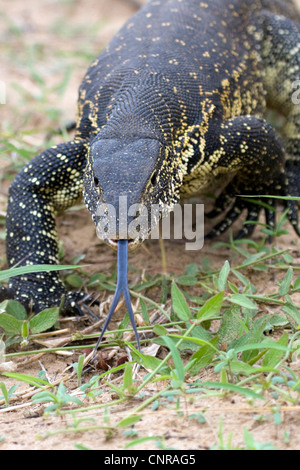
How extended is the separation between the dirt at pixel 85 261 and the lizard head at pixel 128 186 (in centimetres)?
74

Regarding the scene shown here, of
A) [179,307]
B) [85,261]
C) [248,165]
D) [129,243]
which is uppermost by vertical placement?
[248,165]

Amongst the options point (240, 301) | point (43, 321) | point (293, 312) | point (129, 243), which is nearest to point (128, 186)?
point (129, 243)

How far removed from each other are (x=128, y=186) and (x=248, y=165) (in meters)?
1.43

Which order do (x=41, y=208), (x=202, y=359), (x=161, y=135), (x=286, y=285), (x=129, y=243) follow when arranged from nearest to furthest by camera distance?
(x=202, y=359), (x=129, y=243), (x=286, y=285), (x=161, y=135), (x=41, y=208)

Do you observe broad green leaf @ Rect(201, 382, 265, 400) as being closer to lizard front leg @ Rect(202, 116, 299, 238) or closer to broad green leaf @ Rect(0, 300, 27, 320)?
broad green leaf @ Rect(0, 300, 27, 320)

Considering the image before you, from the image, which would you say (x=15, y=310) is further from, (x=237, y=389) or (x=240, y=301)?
(x=237, y=389)

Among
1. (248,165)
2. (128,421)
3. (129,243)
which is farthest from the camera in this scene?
(248,165)

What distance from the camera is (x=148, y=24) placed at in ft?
14.2

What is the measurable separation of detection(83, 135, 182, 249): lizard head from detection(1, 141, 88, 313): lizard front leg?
22.6 inches

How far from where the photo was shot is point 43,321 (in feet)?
10.5

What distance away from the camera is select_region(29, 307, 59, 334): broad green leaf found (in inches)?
125

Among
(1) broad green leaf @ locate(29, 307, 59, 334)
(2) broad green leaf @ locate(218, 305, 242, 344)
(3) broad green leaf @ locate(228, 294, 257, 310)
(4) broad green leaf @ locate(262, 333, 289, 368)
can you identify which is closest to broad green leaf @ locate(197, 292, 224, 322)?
(3) broad green leaf @ locate(228, 294, 257, 310)
